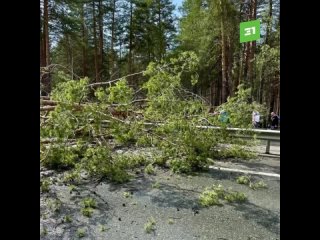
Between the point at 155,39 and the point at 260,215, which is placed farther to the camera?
the point at 155,39

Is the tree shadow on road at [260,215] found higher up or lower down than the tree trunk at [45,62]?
lower down

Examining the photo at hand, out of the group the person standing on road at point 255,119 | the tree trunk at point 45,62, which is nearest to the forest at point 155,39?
the tree trunk at point 45,62

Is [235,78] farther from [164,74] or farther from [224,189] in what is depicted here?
[224,189]

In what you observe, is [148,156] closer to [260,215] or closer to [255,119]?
[255,119]

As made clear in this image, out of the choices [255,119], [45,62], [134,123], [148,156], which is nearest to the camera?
[134,123]

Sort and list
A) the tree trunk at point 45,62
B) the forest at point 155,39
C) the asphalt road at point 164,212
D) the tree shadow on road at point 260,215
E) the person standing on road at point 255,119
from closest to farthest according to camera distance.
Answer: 1. the asphalt road at point 164,212
2. the tree shadow on road at point 260,215
3. the tree trunk at point 45,62
4. the person standing on road at point 255,119
5. the forest at point 155,39

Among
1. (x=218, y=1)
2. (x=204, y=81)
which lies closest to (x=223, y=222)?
(x=218, y=1)

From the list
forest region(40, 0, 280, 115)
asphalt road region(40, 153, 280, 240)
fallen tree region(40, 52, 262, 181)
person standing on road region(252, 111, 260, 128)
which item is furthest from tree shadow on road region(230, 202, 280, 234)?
forest region(40, 0, 280, 115)

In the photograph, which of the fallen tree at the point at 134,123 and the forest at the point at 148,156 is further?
the fallen tree at the point at 134,123

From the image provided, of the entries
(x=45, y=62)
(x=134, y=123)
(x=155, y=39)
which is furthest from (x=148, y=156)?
(x=155, y=39)

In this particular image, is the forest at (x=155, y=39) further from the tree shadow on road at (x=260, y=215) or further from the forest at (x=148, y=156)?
the tree shadow on road at (x=260, y=215)

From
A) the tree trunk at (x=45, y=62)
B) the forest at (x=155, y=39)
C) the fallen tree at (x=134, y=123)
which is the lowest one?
the fallen tree at (x=134, y=123)

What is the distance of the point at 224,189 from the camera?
152 inches

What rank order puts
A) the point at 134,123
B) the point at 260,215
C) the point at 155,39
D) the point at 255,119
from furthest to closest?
1. the point at 155,39
2. the point at 255,119
3. the point at 134,123
4. the point at 260,215
